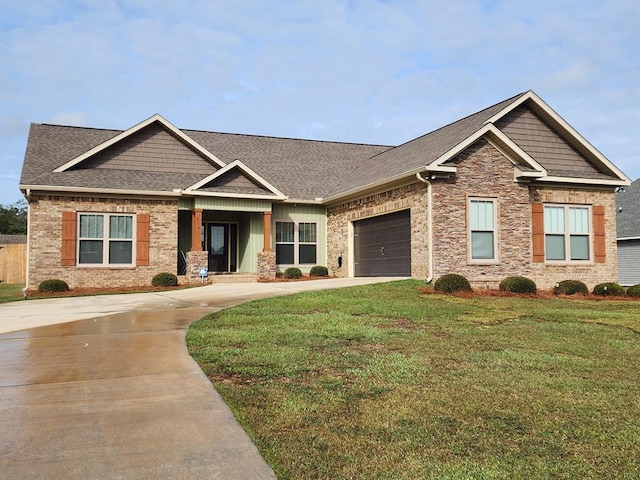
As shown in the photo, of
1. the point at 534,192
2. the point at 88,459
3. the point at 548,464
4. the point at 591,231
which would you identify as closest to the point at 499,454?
the point at 548,464

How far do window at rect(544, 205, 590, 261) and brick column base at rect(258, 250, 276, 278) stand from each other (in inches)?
382

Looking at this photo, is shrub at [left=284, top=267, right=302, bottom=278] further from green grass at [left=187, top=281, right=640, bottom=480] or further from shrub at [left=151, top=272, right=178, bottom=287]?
green grass at [left=187, top=281, right=640, bottom=480]

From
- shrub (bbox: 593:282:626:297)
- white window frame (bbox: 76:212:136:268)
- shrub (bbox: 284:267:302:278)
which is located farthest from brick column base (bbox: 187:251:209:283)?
shrub (bbox: 593:282:626:297)

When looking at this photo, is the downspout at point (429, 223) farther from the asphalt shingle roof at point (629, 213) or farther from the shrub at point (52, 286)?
the asphalt shingle roof at point (629, 213)

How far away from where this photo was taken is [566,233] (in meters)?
19.2

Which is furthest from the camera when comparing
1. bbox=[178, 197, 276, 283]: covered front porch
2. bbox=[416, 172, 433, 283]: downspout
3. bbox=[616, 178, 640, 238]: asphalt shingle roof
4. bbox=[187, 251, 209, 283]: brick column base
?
bbox=[616, 178, 640, 238]: asphalt shingle roof

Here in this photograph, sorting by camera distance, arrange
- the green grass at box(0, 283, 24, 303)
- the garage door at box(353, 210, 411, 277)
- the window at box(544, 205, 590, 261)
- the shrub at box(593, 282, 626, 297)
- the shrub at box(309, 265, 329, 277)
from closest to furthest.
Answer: the green grass at box(0, 283, 24, 303)
the shrub at box(593, 282, 626, 297)
the garage door at box(353, 210, 411, 277)
the window at box(544, 205, 590, 261)
the shrub at box(309, 265, 329, 277)

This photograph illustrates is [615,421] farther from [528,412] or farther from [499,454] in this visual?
[499,454]

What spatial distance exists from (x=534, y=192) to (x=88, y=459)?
694 inches

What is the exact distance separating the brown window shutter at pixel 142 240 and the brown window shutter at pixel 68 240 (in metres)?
2.06

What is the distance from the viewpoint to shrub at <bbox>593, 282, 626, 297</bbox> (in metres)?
17.2

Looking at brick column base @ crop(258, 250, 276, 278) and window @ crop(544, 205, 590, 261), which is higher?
window @ crop(544, 205, 590, 261)

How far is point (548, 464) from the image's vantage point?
11.7 feet

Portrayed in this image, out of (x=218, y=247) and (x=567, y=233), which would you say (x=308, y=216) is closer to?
(x=218, y=247)
